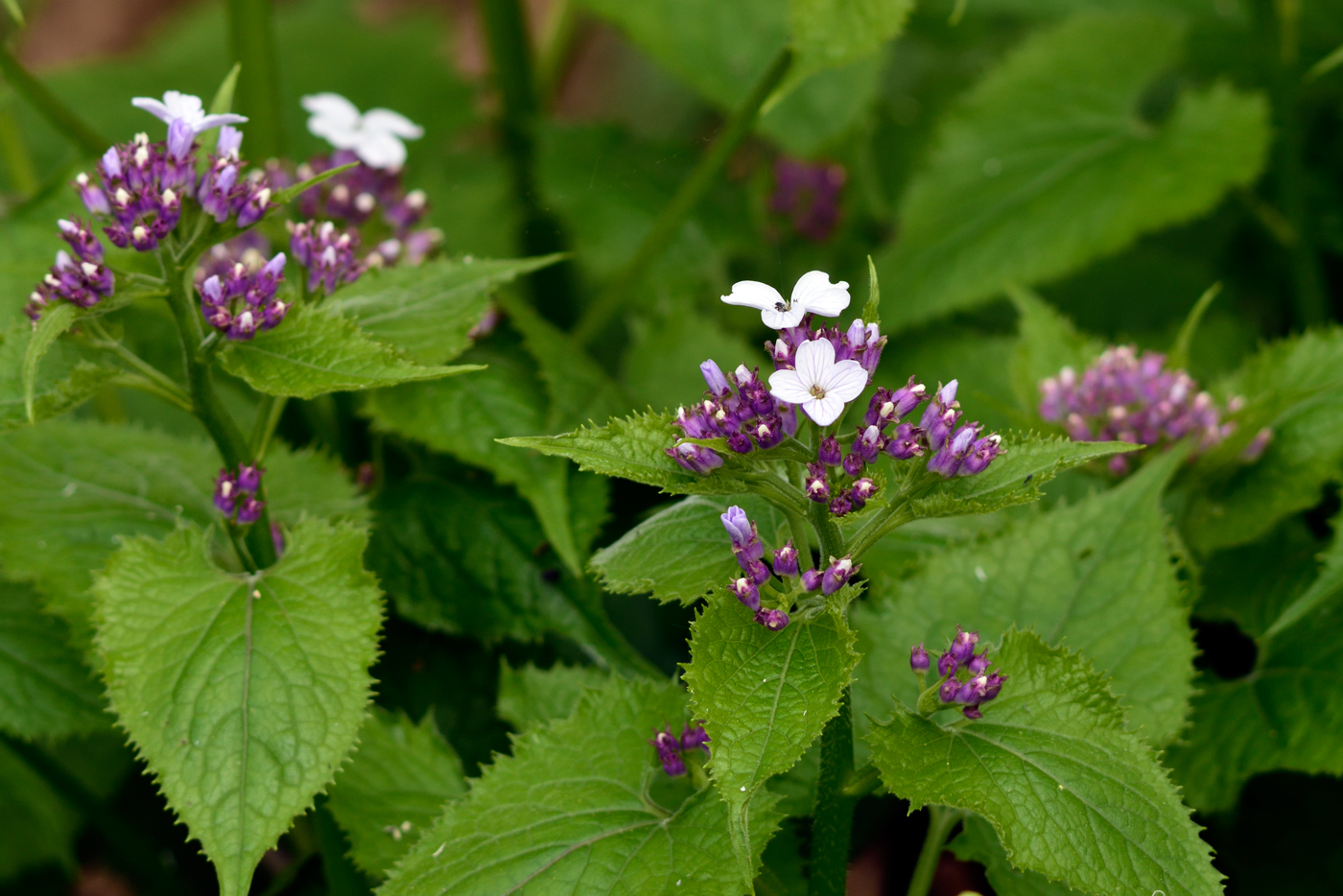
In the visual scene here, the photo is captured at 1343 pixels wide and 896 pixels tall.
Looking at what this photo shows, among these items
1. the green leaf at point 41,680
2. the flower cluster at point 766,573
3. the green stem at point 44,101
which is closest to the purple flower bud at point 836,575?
the flower cluster at point 766,573

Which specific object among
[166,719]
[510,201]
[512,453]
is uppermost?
[510,201]

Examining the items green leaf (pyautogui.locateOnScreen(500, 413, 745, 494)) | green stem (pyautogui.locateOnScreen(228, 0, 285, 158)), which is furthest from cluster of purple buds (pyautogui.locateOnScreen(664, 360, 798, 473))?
green stem (pyautogui.locateOnScreen(228, 0, 285, 158))

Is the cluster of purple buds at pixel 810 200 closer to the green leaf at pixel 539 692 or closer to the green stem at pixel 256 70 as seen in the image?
the green stem at pixel 256 70

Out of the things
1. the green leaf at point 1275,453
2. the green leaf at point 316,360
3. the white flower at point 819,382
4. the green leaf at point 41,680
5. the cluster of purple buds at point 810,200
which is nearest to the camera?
the white flower at point 819,382

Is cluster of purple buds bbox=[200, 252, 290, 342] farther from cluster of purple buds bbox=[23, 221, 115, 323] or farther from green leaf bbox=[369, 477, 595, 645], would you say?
green leaf bbox=[369, 477, 595, 645]

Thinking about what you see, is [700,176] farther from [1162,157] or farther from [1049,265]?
[1162,157]

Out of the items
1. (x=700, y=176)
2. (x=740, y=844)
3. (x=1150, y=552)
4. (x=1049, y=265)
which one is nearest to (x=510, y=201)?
(x=700, y=176)

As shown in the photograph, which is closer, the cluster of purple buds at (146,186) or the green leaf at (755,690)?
→ the green leaf at (755,690)

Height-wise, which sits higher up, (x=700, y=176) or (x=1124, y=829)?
(x=700, y=176)
